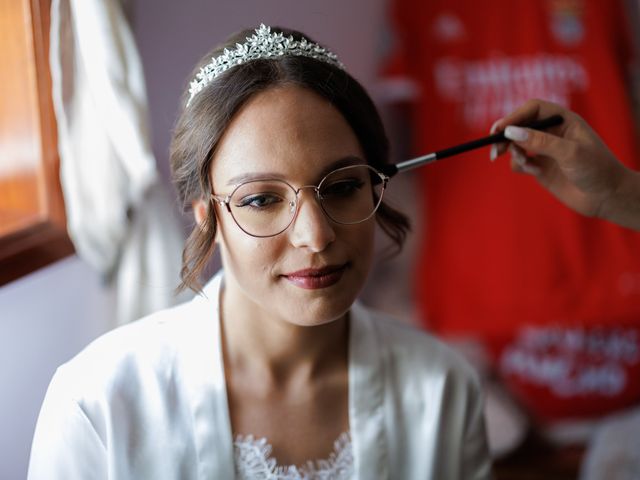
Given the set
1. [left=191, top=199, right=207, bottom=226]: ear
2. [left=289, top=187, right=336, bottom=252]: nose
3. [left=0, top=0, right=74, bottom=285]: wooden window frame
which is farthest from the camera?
[left=0, top=0, right=74, bottom=285]: wooden window frame

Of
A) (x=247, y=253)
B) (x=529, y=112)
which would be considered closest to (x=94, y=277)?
(x=247, y=253)

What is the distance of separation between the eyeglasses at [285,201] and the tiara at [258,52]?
20 centimetres

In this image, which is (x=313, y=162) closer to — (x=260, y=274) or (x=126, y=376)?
(x=260, y=274)

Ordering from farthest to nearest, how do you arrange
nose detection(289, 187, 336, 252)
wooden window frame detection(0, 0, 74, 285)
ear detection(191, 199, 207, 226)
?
wooden window frame detection(0, 0, 74, 285), ear detection(191, 199, 207, 226), nose detection(289, 187, 336, 252)

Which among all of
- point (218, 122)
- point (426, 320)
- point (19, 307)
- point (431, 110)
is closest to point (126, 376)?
point (19, 307)

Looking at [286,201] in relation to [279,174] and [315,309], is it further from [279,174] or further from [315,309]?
[315,309]

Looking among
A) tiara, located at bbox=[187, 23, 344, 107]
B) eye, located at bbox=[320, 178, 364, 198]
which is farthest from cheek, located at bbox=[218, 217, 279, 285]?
tiara, located at bbox=[187, 23, 344, 107]

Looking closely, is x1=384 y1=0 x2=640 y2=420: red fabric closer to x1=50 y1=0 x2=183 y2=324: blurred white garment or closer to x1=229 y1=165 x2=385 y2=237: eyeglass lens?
x1=50 y1=0 x2=183 y2=324: blurred white garment

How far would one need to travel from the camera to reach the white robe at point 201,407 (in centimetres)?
101

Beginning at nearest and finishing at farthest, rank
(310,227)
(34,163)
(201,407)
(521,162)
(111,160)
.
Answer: (310,227), (201,407), (521,162), (34,163), (111,160)

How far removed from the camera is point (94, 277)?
1.53m

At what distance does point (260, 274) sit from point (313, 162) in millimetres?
191

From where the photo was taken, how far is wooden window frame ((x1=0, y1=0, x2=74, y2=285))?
3.82 feet

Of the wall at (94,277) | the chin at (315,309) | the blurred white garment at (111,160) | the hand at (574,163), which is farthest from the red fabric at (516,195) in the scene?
the chin at (315,309)
